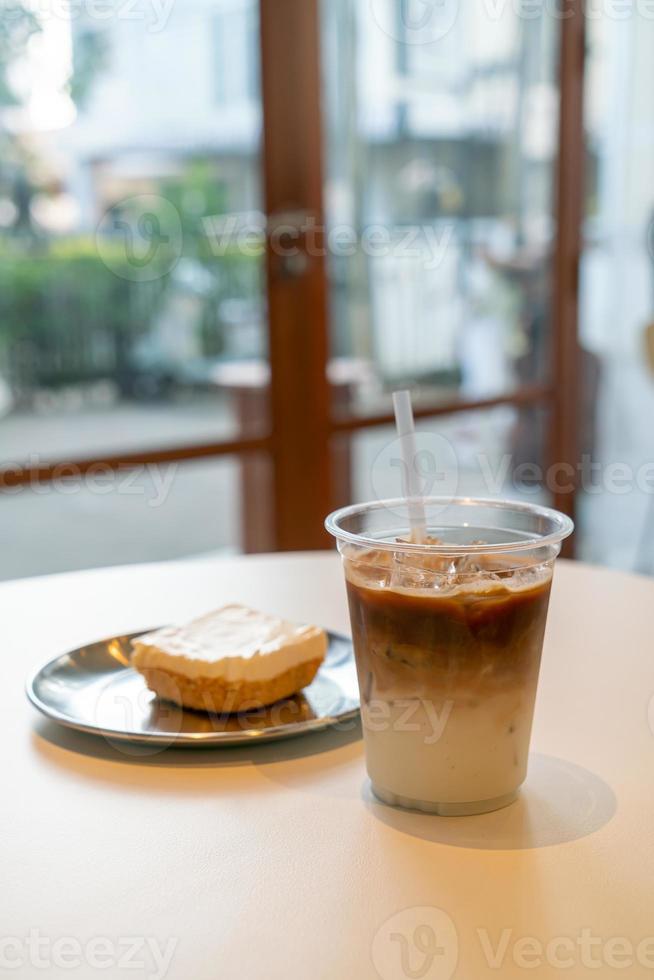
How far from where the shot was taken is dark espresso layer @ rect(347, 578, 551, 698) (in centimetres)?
65

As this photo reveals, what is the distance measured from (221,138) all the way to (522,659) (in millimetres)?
2095

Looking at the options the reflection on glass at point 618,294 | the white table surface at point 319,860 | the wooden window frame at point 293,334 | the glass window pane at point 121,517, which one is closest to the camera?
the white table surface at point 319,860

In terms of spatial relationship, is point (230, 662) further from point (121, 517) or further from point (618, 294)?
point (618, 294)

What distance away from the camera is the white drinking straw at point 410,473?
27.6 inches

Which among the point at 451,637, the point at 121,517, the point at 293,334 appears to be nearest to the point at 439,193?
the point at 293,334

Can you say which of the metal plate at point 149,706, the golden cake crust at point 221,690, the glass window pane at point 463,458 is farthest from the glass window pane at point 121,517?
the golden cake crust at point 221,690

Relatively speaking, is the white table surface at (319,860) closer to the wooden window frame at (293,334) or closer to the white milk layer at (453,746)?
the white milk layer at (453,746)

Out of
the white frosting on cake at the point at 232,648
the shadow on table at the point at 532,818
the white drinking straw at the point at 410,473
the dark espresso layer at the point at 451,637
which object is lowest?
the shadow on table at the point at 532,818

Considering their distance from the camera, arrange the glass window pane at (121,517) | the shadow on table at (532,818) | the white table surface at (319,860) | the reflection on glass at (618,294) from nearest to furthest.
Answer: the white table surface at (319,860) → the shadow on table at (532,818) → the glass window pane at (121,517) → the reflection on glass at (618,294)

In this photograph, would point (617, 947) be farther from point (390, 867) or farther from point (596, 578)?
point (596, 578)

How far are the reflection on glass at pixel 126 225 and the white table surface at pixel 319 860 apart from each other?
62.6 inches

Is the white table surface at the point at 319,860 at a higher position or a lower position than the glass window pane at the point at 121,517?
higher

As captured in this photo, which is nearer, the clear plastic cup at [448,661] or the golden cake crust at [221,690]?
the clear plastic cup at [448,661]

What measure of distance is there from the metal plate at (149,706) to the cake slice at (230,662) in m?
0.01
